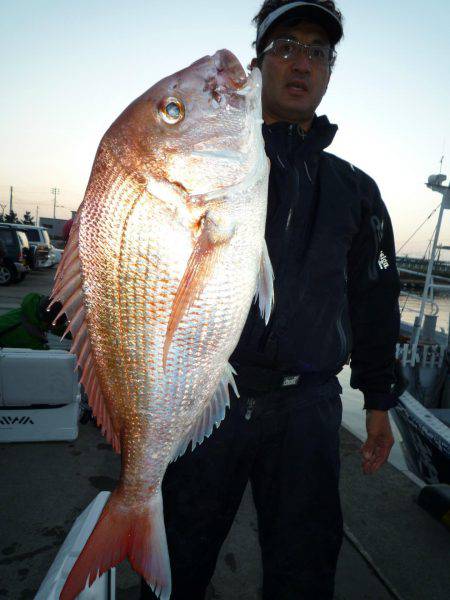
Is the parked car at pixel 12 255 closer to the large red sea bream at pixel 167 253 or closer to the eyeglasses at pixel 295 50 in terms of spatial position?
the eyeglasses at pixel 295 50

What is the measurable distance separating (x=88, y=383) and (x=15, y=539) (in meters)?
1.86

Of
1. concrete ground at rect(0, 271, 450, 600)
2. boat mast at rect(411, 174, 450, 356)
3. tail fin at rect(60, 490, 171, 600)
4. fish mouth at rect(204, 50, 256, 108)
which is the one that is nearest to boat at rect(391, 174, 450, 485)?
boat mast at rect(411, 174, 450, 356)

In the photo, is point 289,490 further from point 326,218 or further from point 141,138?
point 141,138

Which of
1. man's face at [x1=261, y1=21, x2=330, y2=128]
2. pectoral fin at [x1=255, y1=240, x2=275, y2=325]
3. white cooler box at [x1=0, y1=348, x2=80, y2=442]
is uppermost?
man's face at [x1=261, y1=21, x2=330, y2=128]

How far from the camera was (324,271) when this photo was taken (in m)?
1.49

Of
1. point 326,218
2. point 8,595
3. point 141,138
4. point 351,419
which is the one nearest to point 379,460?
point 326,218

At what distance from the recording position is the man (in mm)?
1454

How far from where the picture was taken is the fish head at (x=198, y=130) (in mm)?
1059

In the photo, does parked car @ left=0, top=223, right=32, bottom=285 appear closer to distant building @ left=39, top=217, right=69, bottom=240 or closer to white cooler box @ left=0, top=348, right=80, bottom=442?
white cooler box @ left=0, top=348, right=80, bottom=442

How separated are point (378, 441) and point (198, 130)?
1505mm

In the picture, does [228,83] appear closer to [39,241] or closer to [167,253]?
[167,253]

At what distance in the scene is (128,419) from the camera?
1.14m

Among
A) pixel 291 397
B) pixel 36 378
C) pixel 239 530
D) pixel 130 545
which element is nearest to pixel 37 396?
pixel 36 378

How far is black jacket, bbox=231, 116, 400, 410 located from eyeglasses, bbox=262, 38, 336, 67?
0.24 m
